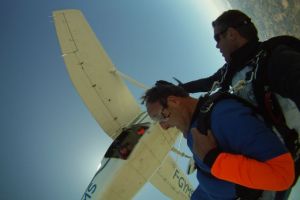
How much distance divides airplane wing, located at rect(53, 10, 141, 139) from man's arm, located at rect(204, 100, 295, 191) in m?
3.68

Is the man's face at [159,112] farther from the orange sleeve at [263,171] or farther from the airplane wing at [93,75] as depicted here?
the airplane wing at [93,75]

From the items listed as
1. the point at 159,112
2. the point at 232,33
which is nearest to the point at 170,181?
the point at 159,112

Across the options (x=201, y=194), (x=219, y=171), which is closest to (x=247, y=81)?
(x=219, y=171)

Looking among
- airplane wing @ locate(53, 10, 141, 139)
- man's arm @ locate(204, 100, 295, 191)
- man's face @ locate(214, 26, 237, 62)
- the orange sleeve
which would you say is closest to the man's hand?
man's arm @ locate(204, 100, 295, 191)

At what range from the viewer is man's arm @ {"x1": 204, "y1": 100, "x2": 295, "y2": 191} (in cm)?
115

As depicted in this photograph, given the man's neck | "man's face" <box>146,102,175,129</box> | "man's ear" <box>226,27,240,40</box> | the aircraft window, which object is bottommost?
the aircraft window

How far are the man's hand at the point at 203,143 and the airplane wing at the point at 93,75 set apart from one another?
3602 millimetres

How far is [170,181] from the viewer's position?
5.86 metres

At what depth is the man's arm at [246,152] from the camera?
115 centimetres

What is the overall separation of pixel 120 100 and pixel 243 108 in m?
3.92

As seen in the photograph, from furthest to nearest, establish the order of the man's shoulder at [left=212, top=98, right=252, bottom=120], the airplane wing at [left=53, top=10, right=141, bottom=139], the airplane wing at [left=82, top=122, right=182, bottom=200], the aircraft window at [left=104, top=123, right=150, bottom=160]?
the airplane wing at [left=53, top=10, right=141, bottom=139], the aircraft window at [left=104, top=123, right=150, bottom=160], the airplane wing at [left=82, top=122, right=182, bottom=200], the man's shoulder at [left=212, top=98, right=252, bottom=120]

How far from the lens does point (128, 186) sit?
4.26m

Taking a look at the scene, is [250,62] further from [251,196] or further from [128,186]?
[128,186]

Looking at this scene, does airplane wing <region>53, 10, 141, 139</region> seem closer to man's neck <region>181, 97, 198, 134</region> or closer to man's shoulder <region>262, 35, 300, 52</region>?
man's neck <region>181, 97, 198, 134</region>
